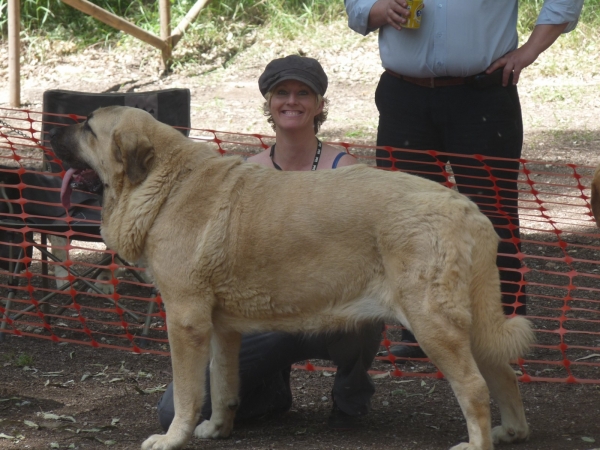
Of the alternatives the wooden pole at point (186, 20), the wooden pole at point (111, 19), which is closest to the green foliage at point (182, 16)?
the wooden pole at point (186, 20)

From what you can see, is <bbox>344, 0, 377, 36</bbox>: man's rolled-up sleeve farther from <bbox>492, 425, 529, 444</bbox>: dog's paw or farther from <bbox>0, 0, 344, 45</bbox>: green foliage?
<bbox>0, 0, 344, 45</bbox>: green foliage

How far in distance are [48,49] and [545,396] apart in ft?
32.3

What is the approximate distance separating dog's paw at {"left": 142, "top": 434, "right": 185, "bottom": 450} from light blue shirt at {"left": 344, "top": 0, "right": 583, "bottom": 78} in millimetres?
2400

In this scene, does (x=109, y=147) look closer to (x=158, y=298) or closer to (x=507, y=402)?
(x=158, y=298)

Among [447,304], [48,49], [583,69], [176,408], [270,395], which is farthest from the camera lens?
[48,49]

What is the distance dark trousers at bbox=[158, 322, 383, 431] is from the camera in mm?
3902

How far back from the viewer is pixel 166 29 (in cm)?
1157

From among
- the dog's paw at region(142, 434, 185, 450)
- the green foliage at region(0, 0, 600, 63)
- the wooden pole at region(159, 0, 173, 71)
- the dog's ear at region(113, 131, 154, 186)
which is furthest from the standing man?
the green foliage at region(0, 0, 600, 63)

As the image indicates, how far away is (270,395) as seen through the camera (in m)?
4.21

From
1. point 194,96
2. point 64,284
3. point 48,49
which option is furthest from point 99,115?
point 48,49

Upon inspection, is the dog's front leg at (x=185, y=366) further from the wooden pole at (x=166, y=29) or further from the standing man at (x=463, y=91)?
the wooden pole at (x=166, y=29)

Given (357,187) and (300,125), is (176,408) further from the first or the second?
(300,125)

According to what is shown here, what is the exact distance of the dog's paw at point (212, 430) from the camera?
13.0 feet

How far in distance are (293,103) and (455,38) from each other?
39.3 inches
